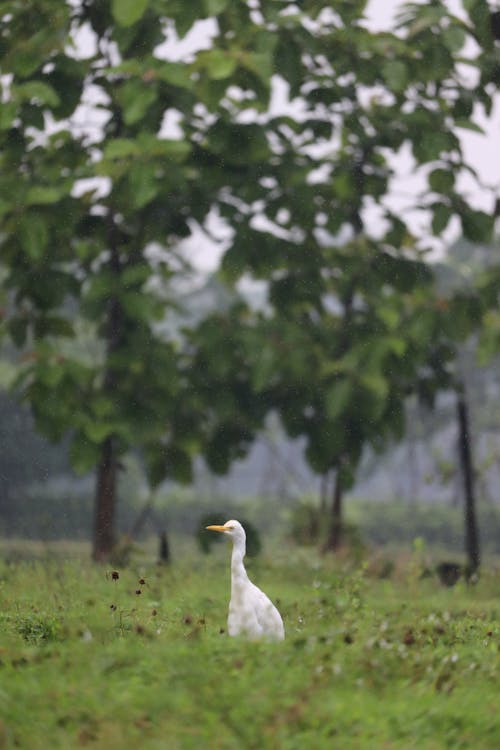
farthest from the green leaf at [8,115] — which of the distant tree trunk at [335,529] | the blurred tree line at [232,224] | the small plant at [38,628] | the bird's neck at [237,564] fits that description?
the distant tree trunk at [335,529]

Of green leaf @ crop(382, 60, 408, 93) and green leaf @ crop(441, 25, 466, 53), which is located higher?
green leaf @ crop(441, 25, 466, 53)

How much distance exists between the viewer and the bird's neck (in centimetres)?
640

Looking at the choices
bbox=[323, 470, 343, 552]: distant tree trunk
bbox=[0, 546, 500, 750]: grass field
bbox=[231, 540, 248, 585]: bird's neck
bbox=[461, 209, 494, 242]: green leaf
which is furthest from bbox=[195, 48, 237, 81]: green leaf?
bbox=[323, 470, 343, 552]: distant tree trunk

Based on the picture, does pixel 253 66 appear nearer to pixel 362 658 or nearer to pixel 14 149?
pixel 14 149

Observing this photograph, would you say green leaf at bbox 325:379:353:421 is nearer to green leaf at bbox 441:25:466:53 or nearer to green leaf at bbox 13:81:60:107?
green leaf at bbox 441:25:466:53

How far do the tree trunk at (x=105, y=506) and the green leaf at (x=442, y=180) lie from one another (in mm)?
4177

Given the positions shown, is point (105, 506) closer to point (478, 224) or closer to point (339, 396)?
point (339, 396)

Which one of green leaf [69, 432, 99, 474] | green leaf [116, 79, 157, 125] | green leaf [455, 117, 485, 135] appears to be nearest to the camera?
green leaf [116, 79, 157, 125]

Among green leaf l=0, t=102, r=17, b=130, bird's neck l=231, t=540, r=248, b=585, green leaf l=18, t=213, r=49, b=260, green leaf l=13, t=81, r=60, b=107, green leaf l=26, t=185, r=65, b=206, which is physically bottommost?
green leaf l=18, t=213, r=49, b=260

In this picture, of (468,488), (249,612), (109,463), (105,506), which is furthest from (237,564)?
(468,488)

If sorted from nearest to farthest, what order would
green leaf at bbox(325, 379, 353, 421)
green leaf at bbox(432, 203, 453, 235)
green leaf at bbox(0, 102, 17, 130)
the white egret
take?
the white egret
green leaf at bbox(0, 102, 17, 130)
green leaf at bbox(325, 379, 353, 421)
green leaf at bbox(432, 203, 453, 235)

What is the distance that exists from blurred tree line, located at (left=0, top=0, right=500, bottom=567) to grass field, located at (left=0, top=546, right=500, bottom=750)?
14.5 ft

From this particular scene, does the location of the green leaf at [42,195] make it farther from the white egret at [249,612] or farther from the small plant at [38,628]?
the white egret at [249,612]

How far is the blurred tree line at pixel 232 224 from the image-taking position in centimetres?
1092
